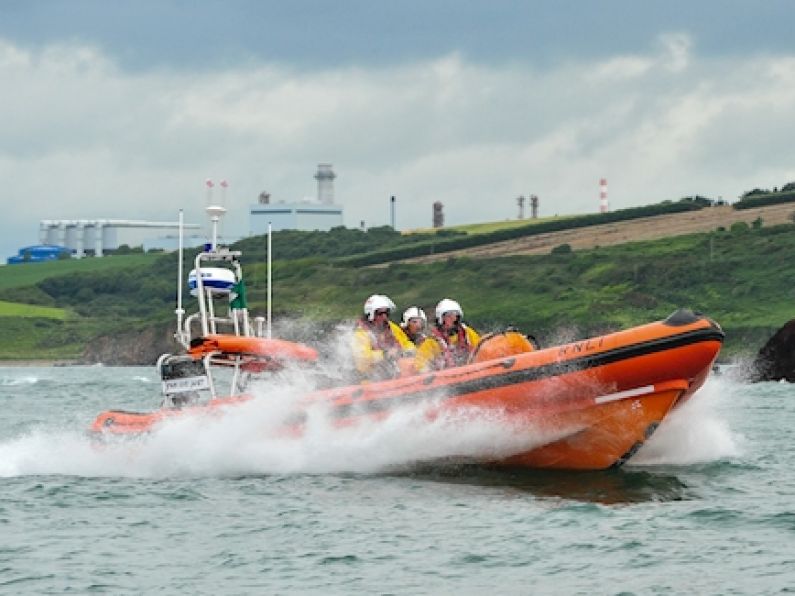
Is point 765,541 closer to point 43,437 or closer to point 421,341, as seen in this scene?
point 421,341

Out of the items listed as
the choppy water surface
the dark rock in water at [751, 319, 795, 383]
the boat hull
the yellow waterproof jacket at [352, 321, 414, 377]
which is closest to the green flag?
the choppy water surface

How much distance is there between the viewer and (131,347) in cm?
10650

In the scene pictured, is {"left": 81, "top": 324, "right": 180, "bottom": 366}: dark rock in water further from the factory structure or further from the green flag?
the green flag

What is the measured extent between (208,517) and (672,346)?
194 inches

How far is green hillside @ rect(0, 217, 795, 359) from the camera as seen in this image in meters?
86.9

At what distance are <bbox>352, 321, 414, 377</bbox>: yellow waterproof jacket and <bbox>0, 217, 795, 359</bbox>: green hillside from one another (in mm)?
56656

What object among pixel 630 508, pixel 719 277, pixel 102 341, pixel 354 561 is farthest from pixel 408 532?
pixel 102 341

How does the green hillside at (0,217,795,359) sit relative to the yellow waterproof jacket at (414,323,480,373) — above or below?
below

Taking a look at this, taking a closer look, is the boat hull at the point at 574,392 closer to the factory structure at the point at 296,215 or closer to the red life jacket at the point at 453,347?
the red life jacket at the point at 453,347

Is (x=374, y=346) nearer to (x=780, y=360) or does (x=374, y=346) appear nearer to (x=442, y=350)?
(x=442, y=350)

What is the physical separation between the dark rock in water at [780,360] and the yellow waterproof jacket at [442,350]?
27810 mm

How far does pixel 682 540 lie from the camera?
13.7 meters

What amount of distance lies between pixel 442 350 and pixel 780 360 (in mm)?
29042

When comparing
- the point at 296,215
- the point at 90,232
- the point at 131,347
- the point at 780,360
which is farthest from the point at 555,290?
the point at 90,232
